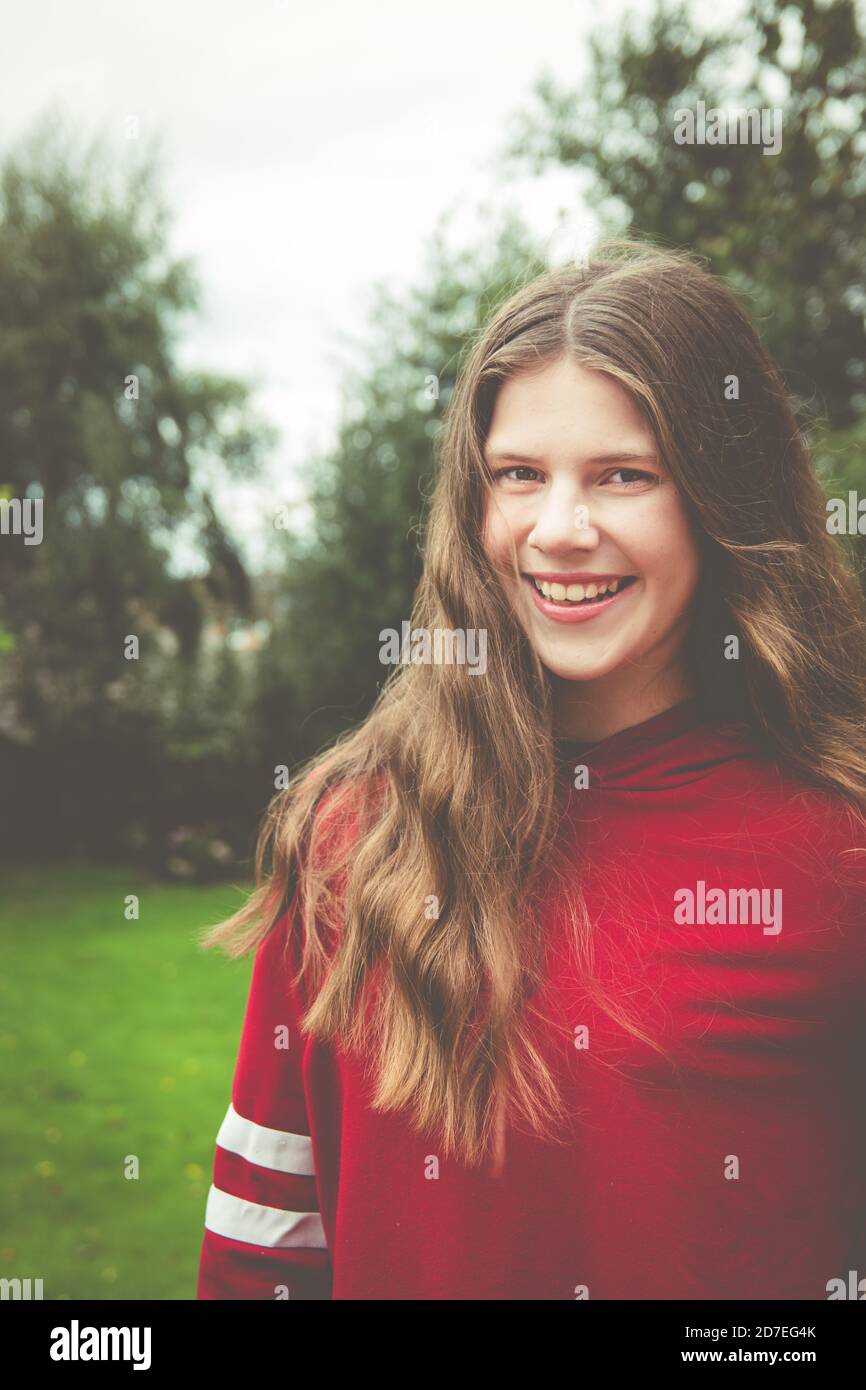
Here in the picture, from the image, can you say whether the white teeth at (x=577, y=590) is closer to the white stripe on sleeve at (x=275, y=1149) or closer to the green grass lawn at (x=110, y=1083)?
the white stripe on sleeve at (x=275, y=1149)

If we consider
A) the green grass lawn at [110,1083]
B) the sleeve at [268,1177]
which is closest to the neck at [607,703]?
the sleeve at [268,1177]

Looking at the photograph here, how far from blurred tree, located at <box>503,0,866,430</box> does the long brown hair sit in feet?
18.6

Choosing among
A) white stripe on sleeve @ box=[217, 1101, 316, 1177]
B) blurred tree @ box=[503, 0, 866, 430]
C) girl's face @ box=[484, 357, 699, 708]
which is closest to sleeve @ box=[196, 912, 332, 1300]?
white stripe on sleeve @ box=[217, 1101, 316, 1177]

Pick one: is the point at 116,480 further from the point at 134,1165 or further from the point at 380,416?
the point at 134,1165

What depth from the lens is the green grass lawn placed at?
4.68 meters

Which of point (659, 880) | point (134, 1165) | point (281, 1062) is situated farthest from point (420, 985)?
point (134, 1165)

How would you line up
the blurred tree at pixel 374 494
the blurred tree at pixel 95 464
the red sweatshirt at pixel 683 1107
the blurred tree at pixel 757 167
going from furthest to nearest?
the blurred tree at pixel 95 464, the blurred tree at pixel 374 494, the blurred tree at pixel 757 167, the red sweatshirt at pixel 683 1107

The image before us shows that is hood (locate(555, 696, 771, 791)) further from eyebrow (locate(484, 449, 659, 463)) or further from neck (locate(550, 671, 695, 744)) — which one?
eyebrow (locate(484, 449, 659, 463))

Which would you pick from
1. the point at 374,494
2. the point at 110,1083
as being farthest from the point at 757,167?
the point at 110,1083

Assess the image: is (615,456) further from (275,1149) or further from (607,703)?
(275,1149)

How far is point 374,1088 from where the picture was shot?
4.98ft

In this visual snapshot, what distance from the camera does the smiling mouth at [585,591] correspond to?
1484 millimetres
